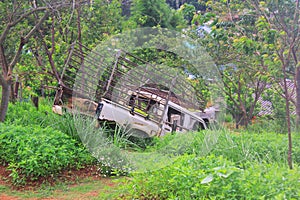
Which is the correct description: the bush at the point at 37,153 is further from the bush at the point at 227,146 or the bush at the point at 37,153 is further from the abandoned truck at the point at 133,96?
the bush at the point at 227,146

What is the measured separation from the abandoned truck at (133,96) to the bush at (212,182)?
6.87 ft

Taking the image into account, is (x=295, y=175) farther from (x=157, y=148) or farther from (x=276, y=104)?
(x=276, y=104)

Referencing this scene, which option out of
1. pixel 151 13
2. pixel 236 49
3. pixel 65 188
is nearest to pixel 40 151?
pixel 65 188

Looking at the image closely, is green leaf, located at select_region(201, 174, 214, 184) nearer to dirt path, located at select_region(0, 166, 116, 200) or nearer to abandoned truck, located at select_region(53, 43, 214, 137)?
dirt path, located at select_region(0, 166, 116, 200)

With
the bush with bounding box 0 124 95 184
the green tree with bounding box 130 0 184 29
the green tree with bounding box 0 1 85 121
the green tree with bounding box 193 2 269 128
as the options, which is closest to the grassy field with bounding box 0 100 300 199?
the bush with bounding box 0 124 95 184

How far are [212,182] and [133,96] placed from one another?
353 centimetres

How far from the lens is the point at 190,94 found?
272 inches

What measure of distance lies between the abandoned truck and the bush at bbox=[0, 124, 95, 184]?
2.55 feet

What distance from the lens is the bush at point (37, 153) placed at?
16.5 feet

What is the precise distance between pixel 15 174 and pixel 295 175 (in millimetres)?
3365

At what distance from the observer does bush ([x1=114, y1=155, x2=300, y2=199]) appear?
3.30m

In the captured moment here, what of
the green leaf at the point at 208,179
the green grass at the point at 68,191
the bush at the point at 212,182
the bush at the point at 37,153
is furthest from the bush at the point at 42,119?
the green leaf at the point at 208,179

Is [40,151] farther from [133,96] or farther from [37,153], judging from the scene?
[133,96]

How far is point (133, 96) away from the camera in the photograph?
22.4 feet
